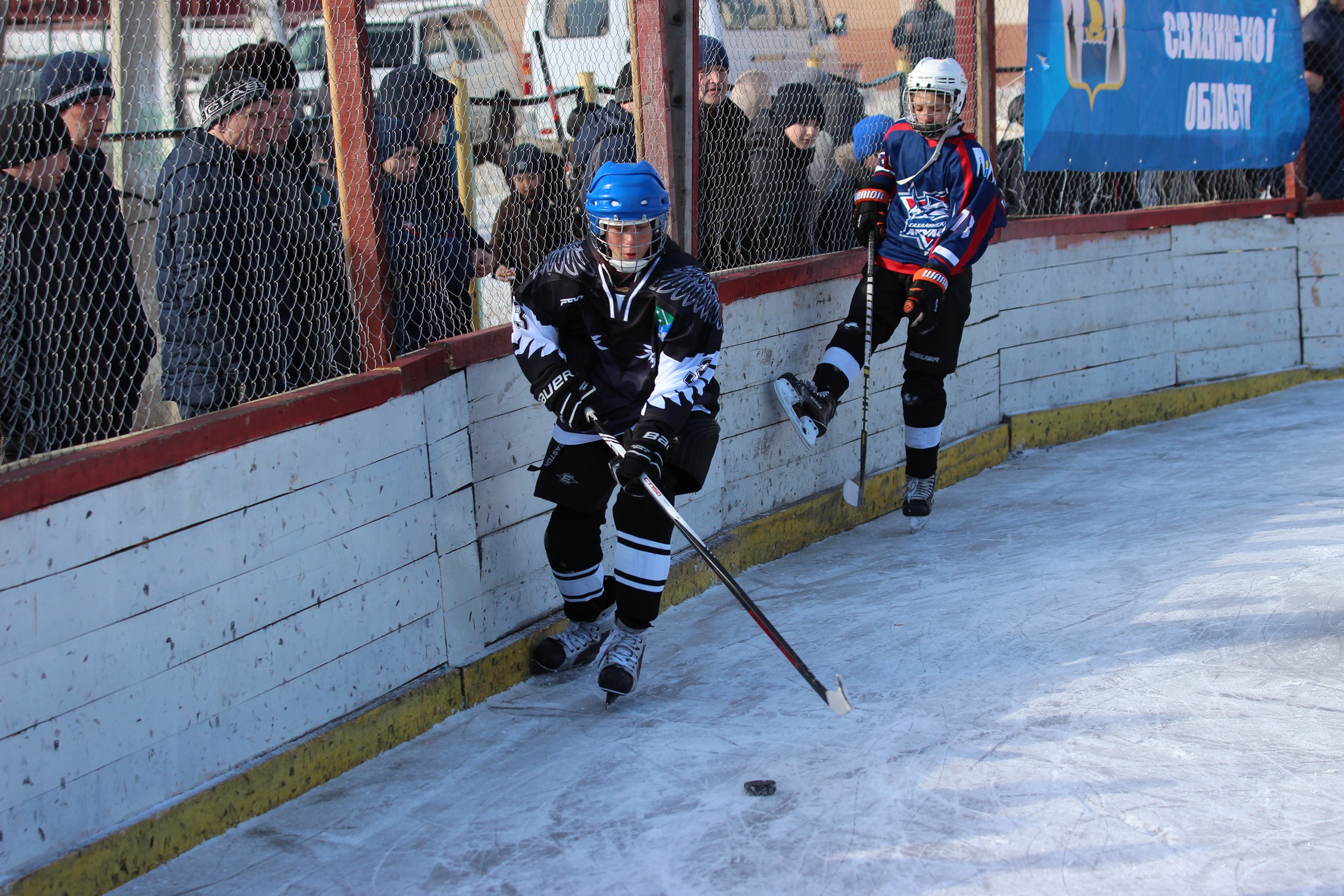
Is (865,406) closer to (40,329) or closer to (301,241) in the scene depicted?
(301,241)

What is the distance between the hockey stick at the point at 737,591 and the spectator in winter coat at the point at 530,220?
97 centimetres

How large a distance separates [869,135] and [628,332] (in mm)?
2363

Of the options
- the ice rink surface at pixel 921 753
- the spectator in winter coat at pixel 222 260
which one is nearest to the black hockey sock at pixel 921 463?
the ice rink surface at pixel 921 753

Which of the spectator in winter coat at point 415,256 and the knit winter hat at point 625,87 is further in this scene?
the knit winter hat at point 625,87

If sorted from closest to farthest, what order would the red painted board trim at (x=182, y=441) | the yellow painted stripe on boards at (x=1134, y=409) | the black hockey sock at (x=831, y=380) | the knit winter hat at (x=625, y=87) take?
the red painted board trim at (x=182, y=441) < the knit winter hat at (x=625, y=87) < the black hockey sock at (x=831, y=380) < the yellow painted stripe on boards at (x=1134, y=409)

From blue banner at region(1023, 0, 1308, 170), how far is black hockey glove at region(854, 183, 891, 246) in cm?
167

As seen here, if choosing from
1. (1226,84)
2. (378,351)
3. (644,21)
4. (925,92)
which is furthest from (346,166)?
(1226,84)

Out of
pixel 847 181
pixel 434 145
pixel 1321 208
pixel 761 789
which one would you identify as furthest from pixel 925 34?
pixel 761 789

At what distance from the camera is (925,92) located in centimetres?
521

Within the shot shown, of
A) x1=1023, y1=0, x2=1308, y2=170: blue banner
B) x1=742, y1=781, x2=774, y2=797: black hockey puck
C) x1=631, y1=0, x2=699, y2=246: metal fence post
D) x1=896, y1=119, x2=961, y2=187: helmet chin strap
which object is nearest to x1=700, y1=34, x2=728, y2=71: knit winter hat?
x1=631, y1=0, x2=699, y2=246: metal fence post

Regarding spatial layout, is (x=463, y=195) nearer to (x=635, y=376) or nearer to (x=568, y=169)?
(x=568, y=169)

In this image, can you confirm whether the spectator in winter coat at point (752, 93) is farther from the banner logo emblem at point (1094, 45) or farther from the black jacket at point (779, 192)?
the banner logo emblem at point (1094, 45)

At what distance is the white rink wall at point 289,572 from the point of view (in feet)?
8.46

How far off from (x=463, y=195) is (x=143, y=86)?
113cm
